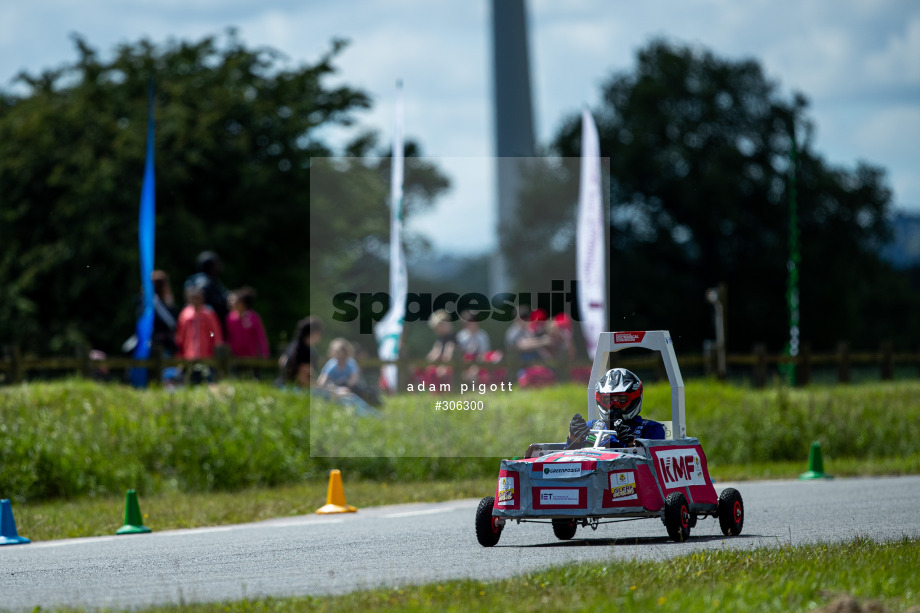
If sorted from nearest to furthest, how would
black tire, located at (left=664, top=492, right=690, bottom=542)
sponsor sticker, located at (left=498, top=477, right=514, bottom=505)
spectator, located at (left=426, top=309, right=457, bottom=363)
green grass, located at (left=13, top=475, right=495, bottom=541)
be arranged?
sponsor sticker, located at (left=498, top=477, right=514, bottom=505)
black tire, located at (left=664, top=492, right=690, bottom=542)
green grass, located at (left=13, top=475, right=495, bottom=541)
spectator, located at (left=426, top=309, right=457, bottom=363)

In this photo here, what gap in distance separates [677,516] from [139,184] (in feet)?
117

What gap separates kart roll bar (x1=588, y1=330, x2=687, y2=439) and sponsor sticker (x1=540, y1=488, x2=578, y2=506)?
3.58 ft

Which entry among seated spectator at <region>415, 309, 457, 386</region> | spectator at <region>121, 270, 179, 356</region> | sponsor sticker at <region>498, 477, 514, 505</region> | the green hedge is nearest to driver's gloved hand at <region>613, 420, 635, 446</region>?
sponsor sticker at <region>498, 477, 514, 505</region>

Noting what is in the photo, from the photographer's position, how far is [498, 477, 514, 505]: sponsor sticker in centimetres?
973

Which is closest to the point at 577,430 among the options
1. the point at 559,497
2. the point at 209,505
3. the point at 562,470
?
the point at 562,470

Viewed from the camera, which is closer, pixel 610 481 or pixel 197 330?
pixel 610 481

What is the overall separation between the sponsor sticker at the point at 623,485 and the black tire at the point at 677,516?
0.35 m

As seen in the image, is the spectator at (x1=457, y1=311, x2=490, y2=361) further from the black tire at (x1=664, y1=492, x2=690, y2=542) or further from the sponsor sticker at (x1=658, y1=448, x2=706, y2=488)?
the black tire at (x1=664, y1=492, x2=690, y2=542)

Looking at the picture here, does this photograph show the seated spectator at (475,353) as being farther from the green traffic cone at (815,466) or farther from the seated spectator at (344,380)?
the green traffic cone at (815,466)

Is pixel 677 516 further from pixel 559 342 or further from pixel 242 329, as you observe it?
pixel 242 329

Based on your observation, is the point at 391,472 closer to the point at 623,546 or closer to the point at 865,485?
the point at 865,485

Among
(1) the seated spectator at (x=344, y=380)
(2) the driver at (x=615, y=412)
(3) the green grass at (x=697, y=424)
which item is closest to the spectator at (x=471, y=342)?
(3) the green grass at (x=697, y=424)

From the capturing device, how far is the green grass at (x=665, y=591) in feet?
22.9

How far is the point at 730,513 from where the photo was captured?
420 inches
